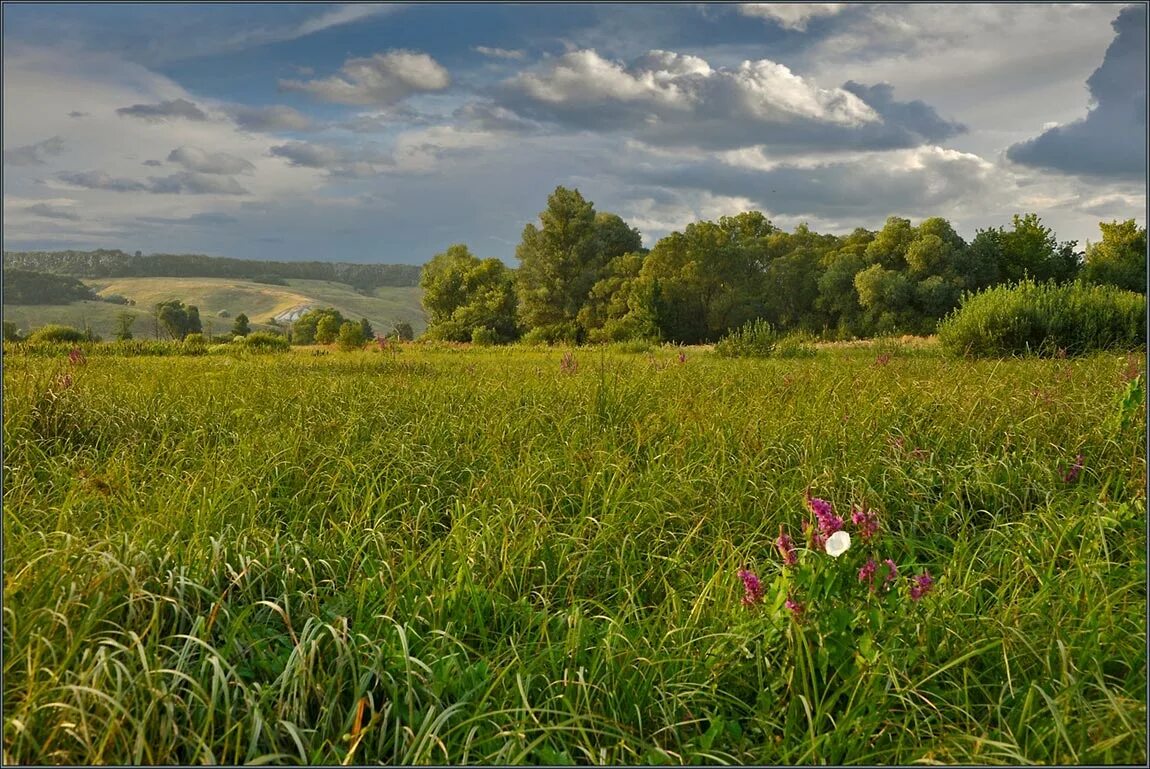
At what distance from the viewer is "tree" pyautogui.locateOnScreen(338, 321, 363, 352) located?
16.8 meters

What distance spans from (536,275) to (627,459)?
93.7 feet

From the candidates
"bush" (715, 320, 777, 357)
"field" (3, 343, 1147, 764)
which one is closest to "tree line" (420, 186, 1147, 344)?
"bush" (715, 320, 777, 357)

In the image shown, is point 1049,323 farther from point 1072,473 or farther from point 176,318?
point 176,318

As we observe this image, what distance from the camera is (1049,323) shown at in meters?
10.9

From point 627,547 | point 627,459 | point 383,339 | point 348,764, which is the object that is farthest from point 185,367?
point 348,764

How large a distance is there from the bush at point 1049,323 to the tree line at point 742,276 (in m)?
9.30

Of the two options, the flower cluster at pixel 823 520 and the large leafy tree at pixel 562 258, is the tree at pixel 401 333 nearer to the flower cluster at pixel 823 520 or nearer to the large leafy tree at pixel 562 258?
the large leafy tree at pixel 562 258

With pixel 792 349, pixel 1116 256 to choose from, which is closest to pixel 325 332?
pixel 792 349

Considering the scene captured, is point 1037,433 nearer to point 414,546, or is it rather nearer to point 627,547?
point 627,547

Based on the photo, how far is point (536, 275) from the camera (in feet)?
106

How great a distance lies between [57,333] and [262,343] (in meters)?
3.95

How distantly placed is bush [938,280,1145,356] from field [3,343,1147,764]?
5828 millimetres

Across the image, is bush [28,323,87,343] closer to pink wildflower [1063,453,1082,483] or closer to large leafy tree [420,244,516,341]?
pink wildflower [1063,453,1082,483]

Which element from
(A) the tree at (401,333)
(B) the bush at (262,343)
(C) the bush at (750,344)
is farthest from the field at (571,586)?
(B) the bush at (262,343)
